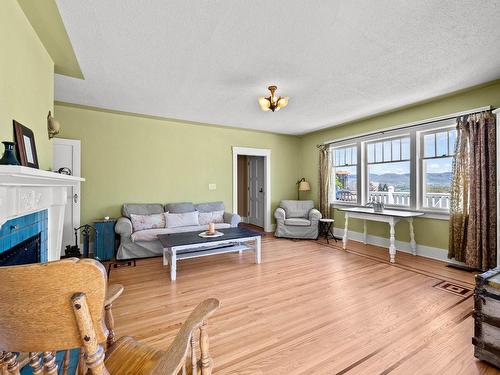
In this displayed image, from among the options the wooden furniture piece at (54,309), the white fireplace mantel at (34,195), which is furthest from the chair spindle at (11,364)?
the white fireplace mantel at (34,195)

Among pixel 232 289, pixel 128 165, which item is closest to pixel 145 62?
pixel 128 165

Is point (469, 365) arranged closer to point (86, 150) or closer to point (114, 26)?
point (114, 26)

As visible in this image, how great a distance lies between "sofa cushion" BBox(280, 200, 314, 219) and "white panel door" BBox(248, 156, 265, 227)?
0.95 meters

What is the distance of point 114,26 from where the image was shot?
201cm

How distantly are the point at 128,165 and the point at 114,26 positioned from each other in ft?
9.55

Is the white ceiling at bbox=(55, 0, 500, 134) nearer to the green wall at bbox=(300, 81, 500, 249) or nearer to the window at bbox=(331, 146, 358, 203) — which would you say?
the green wall at bbox=(300, 81, 500, 249)

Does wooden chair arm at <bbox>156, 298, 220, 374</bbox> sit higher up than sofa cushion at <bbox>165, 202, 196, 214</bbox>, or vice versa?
sofa cushion at <bbox>165, 202, 196, 214</bbox>

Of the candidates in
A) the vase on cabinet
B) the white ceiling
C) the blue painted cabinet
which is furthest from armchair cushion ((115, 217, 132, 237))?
the vase on cabinet

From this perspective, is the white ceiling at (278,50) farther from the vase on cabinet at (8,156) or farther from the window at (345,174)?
the window at (345,174)

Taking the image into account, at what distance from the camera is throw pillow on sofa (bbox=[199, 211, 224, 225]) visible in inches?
188

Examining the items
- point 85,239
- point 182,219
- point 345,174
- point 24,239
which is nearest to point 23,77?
point 24,239

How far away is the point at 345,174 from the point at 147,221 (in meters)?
4.31

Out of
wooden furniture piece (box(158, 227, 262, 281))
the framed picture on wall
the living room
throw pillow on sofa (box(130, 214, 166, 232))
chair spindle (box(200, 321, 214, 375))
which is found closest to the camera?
chair spindle (box(200, 321, 214, 375))

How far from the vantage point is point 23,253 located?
70.8 inches
